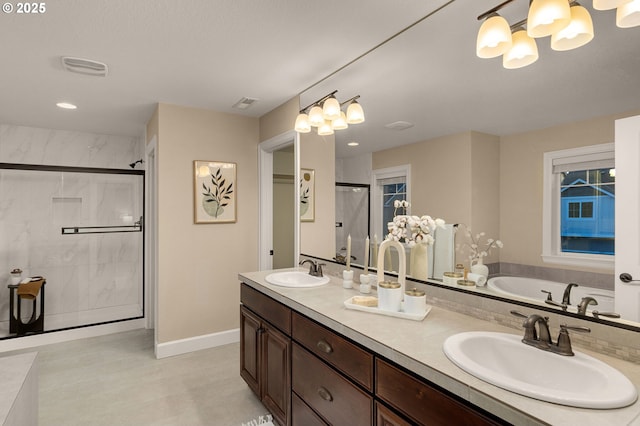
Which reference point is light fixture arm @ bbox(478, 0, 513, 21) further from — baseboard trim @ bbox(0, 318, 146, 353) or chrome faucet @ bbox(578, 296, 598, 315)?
baseboard trim @ bbox(0, 318, 146, 353)

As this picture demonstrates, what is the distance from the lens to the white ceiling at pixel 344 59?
4.18 feet

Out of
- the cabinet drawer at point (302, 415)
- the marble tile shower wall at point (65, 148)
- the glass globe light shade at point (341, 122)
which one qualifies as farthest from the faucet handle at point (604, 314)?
the marble tile shower wall at point (65, 148)

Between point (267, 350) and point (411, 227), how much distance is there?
1196 mm

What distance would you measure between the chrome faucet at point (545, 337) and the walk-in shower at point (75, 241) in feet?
14.0

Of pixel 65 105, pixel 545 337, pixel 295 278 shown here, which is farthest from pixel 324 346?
pixel 65 105

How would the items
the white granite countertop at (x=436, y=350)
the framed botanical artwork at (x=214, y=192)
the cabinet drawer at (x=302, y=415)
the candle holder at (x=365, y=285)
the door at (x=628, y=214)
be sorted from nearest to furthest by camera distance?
the white granite countertop at (x=436, y=350)
the door at (x=628, y=214)
the cabinet drawer at (x=302, y=415)
the candle holder at (x=365, y=285)
the framed botanical artwork at (x=214, y=192)

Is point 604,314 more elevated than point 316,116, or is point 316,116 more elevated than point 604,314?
point 316,116

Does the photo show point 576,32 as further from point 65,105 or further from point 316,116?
point 65,105

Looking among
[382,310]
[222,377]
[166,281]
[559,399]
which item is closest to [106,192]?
[166,281]

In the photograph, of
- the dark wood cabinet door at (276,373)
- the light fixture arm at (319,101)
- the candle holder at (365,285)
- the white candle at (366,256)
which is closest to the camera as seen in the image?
the dark wood cabinet door at (276,373)

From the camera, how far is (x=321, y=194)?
2760mm

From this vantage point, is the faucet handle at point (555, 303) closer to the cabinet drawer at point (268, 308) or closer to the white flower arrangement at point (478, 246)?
the white flower arrangement at point (478, 246)

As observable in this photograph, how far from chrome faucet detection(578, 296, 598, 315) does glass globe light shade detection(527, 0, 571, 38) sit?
998mm

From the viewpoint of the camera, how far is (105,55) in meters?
2.24
